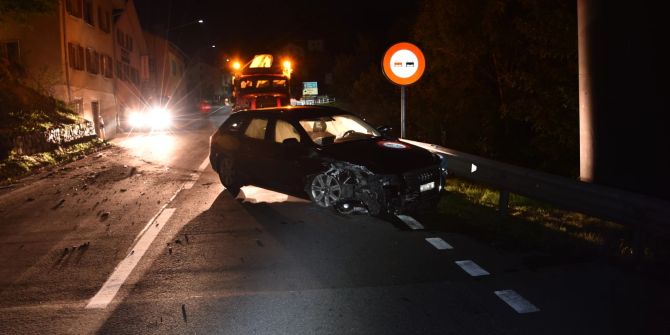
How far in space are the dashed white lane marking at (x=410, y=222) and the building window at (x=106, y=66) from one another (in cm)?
3356

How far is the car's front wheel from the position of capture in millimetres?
10695

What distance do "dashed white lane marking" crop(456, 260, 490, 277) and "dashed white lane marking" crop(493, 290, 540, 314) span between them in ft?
1.82

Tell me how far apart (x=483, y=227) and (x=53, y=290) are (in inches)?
199

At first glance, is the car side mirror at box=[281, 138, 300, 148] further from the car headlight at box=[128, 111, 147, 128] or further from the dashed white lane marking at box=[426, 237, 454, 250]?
the car headlight at box=[128, 111, 147, 128]

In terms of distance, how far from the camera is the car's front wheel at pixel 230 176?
35.1 feet

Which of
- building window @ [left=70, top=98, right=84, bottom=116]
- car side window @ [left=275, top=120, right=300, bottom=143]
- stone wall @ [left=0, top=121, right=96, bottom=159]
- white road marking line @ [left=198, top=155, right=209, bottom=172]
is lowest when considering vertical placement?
white road marking line @ [left=198, top=155, right=209, bottom=172]

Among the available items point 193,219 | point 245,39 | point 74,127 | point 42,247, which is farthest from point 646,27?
point 245,39

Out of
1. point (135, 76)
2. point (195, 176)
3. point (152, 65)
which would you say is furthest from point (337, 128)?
point (152, 65)

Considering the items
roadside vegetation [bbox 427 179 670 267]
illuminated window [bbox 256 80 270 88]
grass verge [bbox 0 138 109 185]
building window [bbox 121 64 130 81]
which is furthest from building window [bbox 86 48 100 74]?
roadside vegetation [bbox 427 179 670 267]

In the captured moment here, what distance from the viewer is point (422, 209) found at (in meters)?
8.58

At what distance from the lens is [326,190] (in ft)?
28.3

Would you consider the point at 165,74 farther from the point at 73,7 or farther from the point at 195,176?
the point at 195,176

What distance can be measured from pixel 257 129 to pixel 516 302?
648cm

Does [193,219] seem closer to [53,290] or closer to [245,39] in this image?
[53,290]
